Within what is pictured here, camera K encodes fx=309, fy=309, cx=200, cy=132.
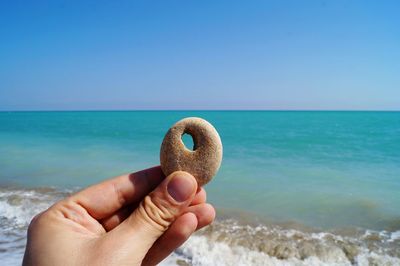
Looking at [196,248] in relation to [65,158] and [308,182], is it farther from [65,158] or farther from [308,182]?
[65,158]

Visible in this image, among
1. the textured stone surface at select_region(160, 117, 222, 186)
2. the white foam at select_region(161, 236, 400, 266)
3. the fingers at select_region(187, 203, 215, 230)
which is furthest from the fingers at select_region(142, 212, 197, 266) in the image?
the white foam at select_region(161, 236, 400, 266)

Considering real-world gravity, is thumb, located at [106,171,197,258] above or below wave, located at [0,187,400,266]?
above

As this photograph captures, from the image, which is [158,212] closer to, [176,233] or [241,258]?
[176,233]

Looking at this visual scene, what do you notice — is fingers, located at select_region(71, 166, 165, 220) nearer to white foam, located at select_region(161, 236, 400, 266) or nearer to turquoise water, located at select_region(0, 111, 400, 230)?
white foam, located at select_region(161, 236, 400, 266)

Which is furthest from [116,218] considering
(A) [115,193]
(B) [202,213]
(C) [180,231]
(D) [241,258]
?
(D) [241,258]

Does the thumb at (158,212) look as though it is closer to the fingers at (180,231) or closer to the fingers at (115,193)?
the fingers at (180,231)

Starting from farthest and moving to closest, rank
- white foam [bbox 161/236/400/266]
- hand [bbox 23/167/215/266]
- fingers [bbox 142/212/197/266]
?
white foam [bbox 161/236/400/266], fingers [bbox 142/212/197/266], hand [bbox 23/167/215/266]

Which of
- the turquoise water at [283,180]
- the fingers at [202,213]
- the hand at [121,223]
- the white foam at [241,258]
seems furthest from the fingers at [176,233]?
the turquoise water at [283,180]
